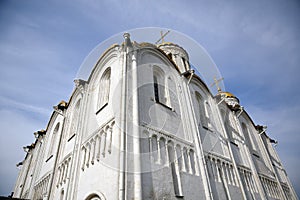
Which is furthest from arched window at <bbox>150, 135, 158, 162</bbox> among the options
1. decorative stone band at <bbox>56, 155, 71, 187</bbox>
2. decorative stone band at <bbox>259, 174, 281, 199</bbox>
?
decorative stone band at <bbox>259, 174, 281, 199</bbox>

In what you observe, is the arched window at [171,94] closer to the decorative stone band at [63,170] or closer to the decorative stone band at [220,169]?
the decorative stone band at [220,169]

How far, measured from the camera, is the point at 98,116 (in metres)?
9.31

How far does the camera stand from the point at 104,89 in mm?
10734

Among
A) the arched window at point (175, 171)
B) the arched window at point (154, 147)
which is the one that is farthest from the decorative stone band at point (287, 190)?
the arched window at point (154, 147)

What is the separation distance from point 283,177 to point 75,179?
20.1 metres

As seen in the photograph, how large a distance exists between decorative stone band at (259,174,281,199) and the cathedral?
0.33 ft

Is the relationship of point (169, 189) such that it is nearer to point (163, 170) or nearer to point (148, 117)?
point (163, 170)

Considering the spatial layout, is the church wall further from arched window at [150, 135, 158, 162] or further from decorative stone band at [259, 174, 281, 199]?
decorative stone band at [259, 174, 281, 199]

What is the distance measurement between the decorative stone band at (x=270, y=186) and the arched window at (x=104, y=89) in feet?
42.4

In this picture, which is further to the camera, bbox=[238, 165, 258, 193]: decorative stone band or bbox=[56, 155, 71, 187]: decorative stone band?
bbox=[238, 165, 258, 193]: decorative stone band

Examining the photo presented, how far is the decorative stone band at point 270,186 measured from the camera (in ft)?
46.1

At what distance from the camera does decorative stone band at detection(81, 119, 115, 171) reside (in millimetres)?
7561

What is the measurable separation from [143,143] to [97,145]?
2.30 meters

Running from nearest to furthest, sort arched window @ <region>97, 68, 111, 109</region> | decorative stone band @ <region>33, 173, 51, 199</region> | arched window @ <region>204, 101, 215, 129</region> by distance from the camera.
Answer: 1. arched window @ <region>97, 68, 111, 109</region>
2. decorative stone band @ <region>33, 173, 51, 199</region>
3. arched window @ <region>204, 101, 215, 129</region>
